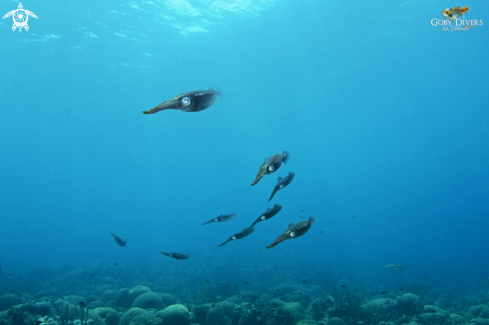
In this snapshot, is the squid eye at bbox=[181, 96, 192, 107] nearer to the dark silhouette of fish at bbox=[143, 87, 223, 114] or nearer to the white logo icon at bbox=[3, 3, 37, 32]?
the dark silhouette of fish at bbox=[143, 87, 223, 114]

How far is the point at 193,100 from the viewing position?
6.28ft

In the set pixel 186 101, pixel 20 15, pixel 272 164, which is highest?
pixel 20 15

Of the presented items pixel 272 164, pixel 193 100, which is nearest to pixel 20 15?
pixel 193 100

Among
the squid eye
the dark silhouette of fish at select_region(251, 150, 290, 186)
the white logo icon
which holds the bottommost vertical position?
the dark silhouette of fish at select_region(251, 150, 290, 186)

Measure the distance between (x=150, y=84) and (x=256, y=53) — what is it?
19.3 m

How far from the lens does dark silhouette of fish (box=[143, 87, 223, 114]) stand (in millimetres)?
1804

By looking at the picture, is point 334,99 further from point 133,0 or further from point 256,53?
point 133,0

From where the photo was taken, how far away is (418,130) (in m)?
89.0

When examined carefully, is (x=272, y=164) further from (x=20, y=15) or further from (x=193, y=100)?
(x=20, y=15)

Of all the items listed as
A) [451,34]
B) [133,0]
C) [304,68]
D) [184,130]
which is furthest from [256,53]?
[184,130]

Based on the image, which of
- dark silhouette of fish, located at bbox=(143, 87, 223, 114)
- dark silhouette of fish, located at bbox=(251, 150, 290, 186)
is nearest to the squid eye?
dark silhouette of fish, located at bbox=(143, 87, 223, 114)

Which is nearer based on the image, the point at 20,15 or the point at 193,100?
the point at 193,100

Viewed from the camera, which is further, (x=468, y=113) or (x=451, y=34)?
(x=468, y=113)

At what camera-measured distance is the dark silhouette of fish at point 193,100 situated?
1.80m
